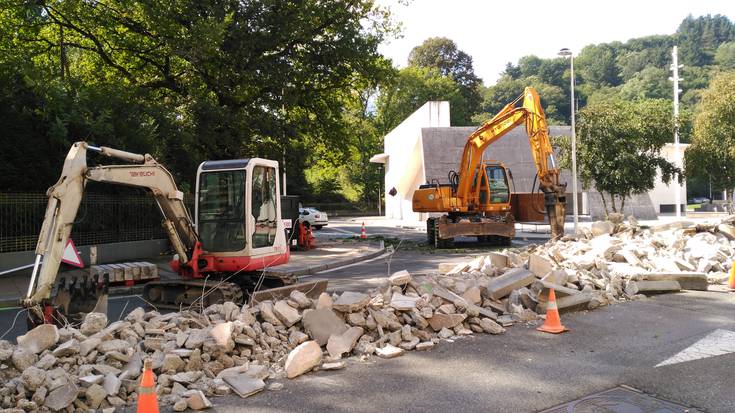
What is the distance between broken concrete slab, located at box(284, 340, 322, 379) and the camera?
5.76 m

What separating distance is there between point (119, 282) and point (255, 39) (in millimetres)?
11894

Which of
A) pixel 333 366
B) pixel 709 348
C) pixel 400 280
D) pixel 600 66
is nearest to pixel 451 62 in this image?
pixel 600 66

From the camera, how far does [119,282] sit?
9234 mm

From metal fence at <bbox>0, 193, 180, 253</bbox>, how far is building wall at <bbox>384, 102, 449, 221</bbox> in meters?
23.9

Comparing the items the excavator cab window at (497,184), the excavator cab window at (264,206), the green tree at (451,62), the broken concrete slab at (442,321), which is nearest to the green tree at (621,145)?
the excavator cab window at (497,184)

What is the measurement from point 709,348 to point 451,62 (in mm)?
75570

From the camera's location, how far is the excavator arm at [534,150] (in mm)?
16281

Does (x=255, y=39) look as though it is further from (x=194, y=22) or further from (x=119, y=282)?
(x=119, y=282)

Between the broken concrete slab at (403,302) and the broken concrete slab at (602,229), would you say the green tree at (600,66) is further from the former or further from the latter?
the broken concrete slab at (403,302)

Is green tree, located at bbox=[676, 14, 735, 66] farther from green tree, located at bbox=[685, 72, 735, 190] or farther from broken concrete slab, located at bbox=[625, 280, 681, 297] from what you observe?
broken concrete slab, located at bbox=[625, 280, 681, 297]

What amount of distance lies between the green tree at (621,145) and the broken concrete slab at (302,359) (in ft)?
80.8

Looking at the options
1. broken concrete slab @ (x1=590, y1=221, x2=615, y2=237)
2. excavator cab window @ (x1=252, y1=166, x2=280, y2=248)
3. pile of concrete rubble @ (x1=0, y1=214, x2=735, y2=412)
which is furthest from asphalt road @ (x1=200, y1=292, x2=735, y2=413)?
broken concrete slab @ (x1=590, y1=221, x2=615, y2=237)

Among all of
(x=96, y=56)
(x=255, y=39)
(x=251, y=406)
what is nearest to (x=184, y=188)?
(x=255, y=39)

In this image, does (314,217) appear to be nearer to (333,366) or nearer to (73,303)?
(73,303)
